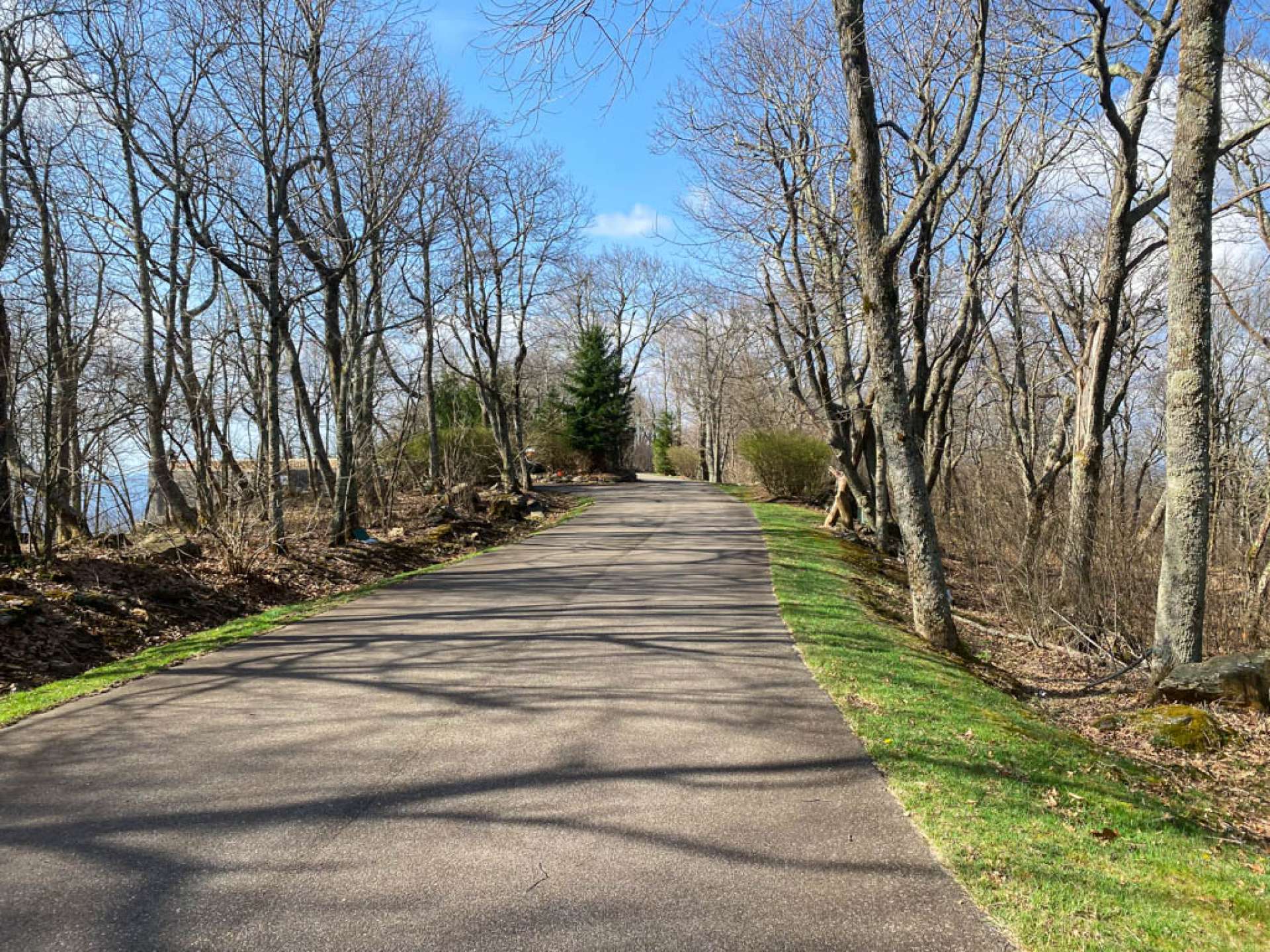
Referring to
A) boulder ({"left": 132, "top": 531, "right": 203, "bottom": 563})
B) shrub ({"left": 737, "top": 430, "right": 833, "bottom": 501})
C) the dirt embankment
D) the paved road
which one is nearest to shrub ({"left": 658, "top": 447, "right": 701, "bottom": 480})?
shrub ({"left": 737, "top": 430, "right": 833, "bottom": 501})

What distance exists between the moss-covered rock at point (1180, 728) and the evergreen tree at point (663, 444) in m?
47.8

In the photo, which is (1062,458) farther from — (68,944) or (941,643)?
(68,944)

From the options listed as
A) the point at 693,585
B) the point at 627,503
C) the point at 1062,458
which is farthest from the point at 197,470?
the point at 1062,458

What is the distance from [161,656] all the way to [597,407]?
3300 cm

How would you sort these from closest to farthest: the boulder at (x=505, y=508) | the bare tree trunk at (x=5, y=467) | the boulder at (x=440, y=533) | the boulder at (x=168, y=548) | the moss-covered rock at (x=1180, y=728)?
1. the moss-covered rock at (x=1180, y=728)
2. the bare tree trunk at (x=5, y=467)
3. the boulder at (x=168, y=548)
4. the boulder at (x=440, y=533)
5. the boulder at (x=505, y=508)

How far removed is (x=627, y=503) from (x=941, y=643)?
17.0 metres

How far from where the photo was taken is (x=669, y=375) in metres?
64.1

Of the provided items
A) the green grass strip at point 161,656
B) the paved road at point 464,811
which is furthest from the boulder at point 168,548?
the paved road at point 464,811

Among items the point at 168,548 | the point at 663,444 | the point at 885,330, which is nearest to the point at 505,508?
the point at 168,548

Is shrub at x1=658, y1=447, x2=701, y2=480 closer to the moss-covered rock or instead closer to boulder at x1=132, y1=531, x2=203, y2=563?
boulder at x1=132, y1=531, x2=203, y2=563

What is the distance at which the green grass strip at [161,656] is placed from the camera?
5641 millimetres

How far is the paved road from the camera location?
117 inches

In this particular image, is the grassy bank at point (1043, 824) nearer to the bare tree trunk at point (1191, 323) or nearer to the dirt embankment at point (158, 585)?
the bare tree trunk at point (1191, 323)

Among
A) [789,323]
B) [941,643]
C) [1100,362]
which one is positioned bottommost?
[941,643]
